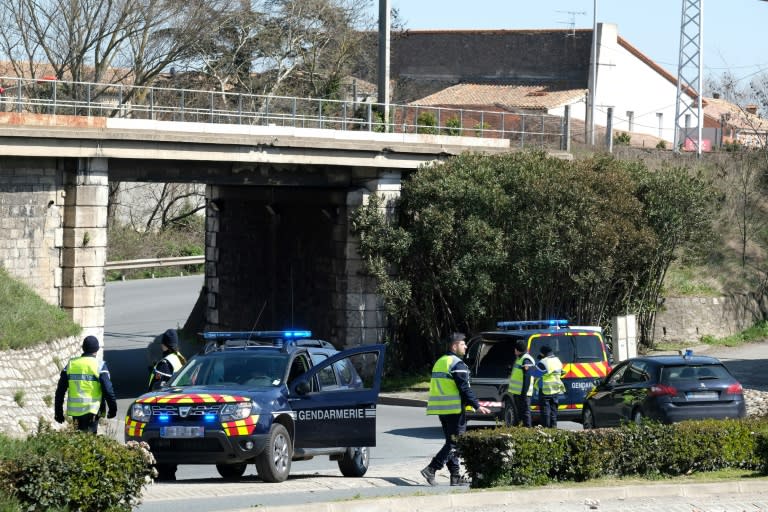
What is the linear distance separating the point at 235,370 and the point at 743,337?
24050 mm

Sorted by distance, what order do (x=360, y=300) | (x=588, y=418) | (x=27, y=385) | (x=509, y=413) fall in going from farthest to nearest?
(x=360, y=300) < (x=27, y=385) < (x=509, y=413) < (x=588, y=418)

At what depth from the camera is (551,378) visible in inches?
754

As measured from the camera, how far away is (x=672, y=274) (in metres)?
37.5

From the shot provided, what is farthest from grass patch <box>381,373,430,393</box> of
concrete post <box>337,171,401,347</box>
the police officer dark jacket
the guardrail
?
the guardrail

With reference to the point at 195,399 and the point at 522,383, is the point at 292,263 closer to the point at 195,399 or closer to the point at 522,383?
the point at 522,383

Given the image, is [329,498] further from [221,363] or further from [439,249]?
[439,249]

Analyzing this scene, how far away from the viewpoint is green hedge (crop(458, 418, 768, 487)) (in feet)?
43.2

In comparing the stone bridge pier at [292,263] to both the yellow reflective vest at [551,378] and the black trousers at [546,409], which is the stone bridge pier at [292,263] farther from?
the black trousers at [546,409]

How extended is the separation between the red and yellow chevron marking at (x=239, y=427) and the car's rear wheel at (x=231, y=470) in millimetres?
1601

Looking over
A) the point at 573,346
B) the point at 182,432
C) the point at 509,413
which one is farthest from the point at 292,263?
the point at 182,432

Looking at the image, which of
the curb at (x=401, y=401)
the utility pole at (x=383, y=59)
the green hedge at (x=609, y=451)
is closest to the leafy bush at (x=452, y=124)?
the utility pole at (x=383, y=59)

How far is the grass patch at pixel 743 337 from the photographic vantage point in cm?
3550

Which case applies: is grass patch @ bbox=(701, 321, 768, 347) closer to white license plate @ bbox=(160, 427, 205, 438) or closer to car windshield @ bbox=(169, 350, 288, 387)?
car windshield @ bbox=(169, 350, 288, 387)

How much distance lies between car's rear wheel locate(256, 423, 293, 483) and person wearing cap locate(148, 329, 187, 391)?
7.06 ft
